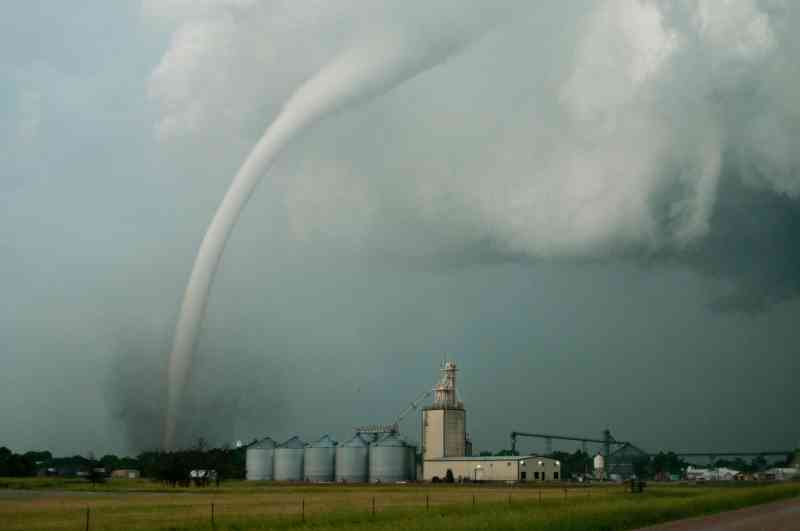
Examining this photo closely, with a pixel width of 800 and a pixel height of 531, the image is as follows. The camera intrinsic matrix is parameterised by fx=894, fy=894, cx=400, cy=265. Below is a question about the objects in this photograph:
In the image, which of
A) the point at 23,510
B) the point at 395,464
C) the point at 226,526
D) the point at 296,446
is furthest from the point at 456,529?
the point at 296,446

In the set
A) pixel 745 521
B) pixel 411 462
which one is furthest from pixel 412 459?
pixel 745 521

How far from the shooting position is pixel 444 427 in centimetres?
15425

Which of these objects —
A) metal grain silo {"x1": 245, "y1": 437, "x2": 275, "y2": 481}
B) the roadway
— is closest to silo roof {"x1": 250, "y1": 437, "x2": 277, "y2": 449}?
metal grain silo {"x1": 245, "y1": 437, "x2": 275, "y2": 481}

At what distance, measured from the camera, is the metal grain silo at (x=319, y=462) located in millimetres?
160350

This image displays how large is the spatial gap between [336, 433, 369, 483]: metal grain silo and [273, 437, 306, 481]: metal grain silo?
10626 millimetres

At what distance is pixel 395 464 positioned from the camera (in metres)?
152

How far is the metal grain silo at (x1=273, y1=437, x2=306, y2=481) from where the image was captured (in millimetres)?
164700

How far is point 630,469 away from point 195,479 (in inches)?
3324

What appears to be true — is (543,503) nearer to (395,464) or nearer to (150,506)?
(150,506)

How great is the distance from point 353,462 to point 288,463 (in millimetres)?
16513

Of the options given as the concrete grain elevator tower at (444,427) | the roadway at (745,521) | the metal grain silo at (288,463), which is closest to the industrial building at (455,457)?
the concrete grain elevator tower at (444,427)

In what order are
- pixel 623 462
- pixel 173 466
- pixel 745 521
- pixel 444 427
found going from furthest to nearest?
pixel 623 462 < pixel 444 427 < pixel 173 466 < pixel 745 521

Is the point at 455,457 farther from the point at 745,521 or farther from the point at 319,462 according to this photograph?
the point at 745,521

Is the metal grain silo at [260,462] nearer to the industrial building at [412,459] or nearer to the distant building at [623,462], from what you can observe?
the industrial building at [412,459]
